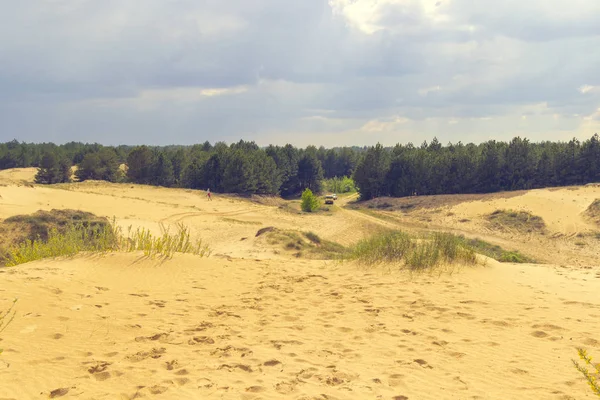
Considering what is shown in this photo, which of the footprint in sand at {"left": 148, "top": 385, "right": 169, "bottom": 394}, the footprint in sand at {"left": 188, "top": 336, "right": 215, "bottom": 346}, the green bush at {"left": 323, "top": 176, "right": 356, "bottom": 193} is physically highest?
the green bush at {"left": 323, "top": 176, "right": 356, "bottom": 193}

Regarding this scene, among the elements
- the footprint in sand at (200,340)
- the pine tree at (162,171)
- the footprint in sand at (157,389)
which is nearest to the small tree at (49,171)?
the pine tree at (162,171)

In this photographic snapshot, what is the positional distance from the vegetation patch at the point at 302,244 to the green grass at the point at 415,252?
5.50 meters

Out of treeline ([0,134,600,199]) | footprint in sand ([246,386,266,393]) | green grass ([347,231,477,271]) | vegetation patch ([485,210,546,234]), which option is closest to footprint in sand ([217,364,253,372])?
footprint in sand ([246,386,266,393])

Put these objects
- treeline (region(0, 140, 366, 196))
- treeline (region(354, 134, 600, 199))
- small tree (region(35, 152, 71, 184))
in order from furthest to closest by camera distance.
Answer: small tree (region(35, 152, 71, 184)), treeline (region(0, 140, 366, 196)), treeline (region(354, 134, 600, 199))

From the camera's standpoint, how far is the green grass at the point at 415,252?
464 inches

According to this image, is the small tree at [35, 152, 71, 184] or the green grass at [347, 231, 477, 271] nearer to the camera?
the green grass at [347, 231, 477, 271]

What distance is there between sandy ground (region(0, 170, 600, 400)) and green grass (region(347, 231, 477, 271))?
535mm

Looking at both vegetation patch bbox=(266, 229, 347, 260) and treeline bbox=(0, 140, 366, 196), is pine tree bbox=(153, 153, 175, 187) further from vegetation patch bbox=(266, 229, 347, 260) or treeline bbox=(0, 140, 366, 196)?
vegetation patch bbox=(266, 229, 347, 260)

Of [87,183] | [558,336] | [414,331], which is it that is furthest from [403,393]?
[87,183]

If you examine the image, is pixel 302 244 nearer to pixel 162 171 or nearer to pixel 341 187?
pixel 162 171

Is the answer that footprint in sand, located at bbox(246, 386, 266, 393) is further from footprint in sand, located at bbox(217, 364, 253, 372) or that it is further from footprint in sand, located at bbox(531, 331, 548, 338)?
footprint in sand, located at bbox(531, 331, 548, 338)

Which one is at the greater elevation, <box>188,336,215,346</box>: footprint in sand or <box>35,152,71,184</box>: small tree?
<box>35,152,71,184</box>: small tree

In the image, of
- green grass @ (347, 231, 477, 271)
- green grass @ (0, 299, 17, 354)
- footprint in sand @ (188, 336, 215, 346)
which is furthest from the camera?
green grass @ (347, 231, 477, 271)

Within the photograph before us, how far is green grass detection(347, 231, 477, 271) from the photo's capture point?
11797mm
